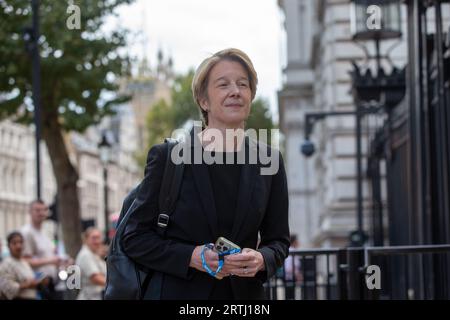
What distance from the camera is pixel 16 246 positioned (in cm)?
1378

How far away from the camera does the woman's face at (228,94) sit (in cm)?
445

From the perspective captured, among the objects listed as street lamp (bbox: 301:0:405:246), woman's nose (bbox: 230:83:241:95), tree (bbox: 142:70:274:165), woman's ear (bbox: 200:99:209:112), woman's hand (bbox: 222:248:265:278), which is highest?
tree (bbox: 142:70:274:165)

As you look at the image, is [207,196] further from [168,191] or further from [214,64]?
[214,64]

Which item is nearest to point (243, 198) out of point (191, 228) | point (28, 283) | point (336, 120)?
point (191, 228)

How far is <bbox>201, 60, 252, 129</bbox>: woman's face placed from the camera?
175 inches

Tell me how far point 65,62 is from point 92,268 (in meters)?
15.3

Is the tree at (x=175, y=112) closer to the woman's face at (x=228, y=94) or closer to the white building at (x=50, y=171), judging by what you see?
the white building at (x=50, y=171)

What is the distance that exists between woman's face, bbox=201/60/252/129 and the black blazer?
0.44 ft

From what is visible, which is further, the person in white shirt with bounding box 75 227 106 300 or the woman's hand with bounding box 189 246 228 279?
the person in white shirt with bounding box 75 227 106 300

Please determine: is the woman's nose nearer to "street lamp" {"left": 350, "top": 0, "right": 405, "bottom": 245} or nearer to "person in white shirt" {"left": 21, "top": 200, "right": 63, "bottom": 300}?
"person in white shirt" {"left": 21, "top": 200, "right": 63, "bottom": 300}

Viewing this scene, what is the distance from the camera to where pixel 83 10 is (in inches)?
1102

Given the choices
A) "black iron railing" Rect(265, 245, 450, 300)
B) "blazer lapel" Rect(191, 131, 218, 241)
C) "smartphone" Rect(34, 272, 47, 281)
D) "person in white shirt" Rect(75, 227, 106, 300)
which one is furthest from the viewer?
"smartphone" Rect(34, 272, 47, 281)

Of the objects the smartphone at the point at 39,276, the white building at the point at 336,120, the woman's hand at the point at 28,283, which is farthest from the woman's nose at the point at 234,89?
the white building at the point at 336,120

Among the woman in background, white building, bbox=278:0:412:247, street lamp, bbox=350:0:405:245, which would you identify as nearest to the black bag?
the woman in background
